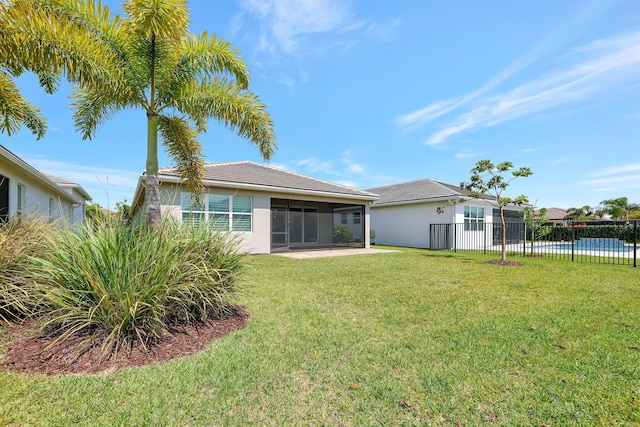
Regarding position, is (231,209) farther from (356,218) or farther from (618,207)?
(618,207)

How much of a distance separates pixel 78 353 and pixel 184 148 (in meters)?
5.86

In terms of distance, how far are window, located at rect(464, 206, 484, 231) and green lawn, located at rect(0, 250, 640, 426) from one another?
1399 centimetres

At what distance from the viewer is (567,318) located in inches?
183

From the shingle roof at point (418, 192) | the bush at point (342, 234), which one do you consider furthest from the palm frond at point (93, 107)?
the shingle roof at point (418, 192)

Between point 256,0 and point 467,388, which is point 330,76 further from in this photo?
point 467,388

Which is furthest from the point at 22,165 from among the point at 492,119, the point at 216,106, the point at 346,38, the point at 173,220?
the point at 492,119

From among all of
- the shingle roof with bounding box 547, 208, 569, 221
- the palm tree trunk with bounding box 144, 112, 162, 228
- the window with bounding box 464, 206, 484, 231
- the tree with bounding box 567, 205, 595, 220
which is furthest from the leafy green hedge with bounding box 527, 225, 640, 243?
the palm tree trunk with bounding box 144, 112, 162, 228

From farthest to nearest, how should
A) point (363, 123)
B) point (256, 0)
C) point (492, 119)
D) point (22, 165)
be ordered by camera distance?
point (363, 123)
point (492, 119)
point (22, 165)
point (256, 0)

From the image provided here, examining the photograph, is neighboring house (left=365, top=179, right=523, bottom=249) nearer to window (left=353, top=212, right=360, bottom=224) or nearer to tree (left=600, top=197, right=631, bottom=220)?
window (left=353, top=212, right=360, bottom=224)

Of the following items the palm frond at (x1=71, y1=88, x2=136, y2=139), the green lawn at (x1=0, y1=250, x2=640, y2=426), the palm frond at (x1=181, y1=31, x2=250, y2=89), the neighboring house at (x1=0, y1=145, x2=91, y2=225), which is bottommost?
the green lawn at (x1=0, y1=250, x2=640, y2=426)

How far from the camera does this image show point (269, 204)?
13.7m

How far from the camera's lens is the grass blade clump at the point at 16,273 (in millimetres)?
3746

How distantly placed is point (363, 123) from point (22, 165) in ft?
44.9

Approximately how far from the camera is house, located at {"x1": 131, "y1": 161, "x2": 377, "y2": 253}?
11.8 meters
